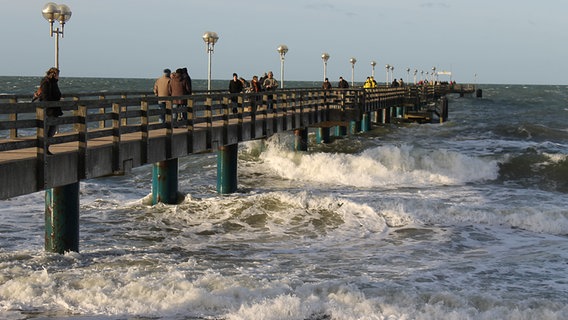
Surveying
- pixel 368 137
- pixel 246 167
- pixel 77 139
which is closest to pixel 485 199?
pixel 246 167

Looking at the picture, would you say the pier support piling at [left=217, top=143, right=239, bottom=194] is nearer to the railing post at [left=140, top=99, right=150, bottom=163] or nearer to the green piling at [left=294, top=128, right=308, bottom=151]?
the railing post at [left=140, top=99, right=150, bottom=163]

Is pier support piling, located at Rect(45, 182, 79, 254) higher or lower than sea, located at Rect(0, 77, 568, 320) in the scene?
higher

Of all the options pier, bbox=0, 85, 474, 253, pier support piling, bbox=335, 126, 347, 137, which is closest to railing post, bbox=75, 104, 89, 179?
pier, bbox=0, 85, 474, 253

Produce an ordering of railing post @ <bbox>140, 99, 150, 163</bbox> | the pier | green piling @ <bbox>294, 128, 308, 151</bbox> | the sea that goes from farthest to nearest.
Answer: green piling @ <bbox>294, 128, 308, 151</bbox>
railing post @ <bbox>140, 99, 150, 163</bbox>
the pier
the sea

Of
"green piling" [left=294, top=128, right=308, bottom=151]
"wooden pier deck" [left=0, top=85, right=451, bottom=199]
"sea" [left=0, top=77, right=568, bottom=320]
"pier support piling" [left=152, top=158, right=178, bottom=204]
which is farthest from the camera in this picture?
"green piling" [left=294, top=128, right=308, bottom=151]

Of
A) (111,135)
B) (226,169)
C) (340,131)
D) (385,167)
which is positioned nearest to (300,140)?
(385,167)

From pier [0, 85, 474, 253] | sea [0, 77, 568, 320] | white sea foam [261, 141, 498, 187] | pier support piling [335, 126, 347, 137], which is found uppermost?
pier [0, 85, 474, 253]

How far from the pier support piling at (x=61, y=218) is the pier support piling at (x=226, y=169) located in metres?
9.31

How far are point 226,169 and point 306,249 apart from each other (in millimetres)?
7942

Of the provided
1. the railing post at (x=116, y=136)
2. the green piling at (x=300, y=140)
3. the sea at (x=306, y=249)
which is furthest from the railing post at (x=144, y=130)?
the green piling at (x=300, y=140)

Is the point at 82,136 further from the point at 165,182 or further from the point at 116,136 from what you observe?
the point at 165,182

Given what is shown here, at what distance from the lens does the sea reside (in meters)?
12.5

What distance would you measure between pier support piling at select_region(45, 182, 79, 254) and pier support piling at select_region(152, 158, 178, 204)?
6.18m

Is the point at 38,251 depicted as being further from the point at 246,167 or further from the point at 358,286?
the point at 246,167
